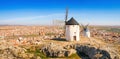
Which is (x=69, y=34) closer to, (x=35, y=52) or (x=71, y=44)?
(x=71, y=44)

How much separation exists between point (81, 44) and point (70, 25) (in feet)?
16.1

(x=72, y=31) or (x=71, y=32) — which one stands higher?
(x=72, y=31)

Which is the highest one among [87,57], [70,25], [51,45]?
[70,25]

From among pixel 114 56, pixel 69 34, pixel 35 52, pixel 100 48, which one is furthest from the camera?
pixel 69 34

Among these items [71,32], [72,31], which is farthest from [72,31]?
[71,32]

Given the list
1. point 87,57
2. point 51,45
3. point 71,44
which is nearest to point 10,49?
point 51,45

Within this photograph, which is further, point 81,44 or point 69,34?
point 69,34

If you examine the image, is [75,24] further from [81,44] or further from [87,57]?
[87,57]

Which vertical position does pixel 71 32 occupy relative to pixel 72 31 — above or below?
below

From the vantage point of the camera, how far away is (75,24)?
36.0 meters

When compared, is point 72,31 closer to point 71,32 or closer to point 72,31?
point 72,31

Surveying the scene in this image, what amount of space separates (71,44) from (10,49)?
34.9 ft

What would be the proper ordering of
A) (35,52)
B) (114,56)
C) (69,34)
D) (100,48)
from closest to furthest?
1. (114,56)
2. (100,48)
3. (35,52)
4. (69,34)

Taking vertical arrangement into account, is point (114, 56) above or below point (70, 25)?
below
